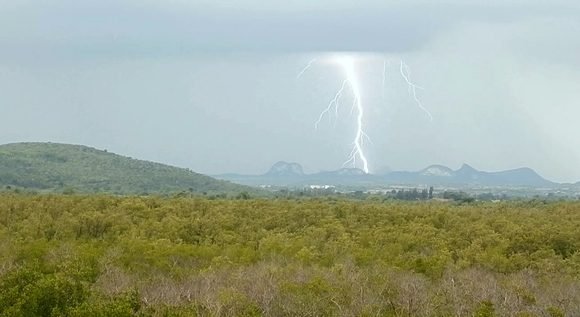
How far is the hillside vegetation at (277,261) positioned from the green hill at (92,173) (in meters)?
89.7

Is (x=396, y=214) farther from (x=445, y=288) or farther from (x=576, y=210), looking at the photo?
(x=445, y=288)

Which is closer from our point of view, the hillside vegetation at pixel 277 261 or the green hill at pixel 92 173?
the hillside vegetation at pixel 277 261

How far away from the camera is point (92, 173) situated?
174750 mm

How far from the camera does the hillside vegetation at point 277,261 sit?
2794 cm

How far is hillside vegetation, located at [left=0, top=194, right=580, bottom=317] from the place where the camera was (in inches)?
1100

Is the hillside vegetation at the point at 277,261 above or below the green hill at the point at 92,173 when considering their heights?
below

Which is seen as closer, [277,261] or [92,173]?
[277,261]

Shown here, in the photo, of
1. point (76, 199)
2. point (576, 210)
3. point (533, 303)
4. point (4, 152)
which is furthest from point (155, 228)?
point (4, 152)

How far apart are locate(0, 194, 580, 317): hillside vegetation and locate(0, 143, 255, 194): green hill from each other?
3531 inches

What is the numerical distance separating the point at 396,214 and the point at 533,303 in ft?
124

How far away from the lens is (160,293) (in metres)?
31.0

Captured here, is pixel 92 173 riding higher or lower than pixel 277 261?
higher

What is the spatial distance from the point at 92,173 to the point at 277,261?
459 feet

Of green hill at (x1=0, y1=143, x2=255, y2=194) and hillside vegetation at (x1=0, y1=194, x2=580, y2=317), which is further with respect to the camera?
green hill at (x1=0, y1=143, x2=255, y2=194)
